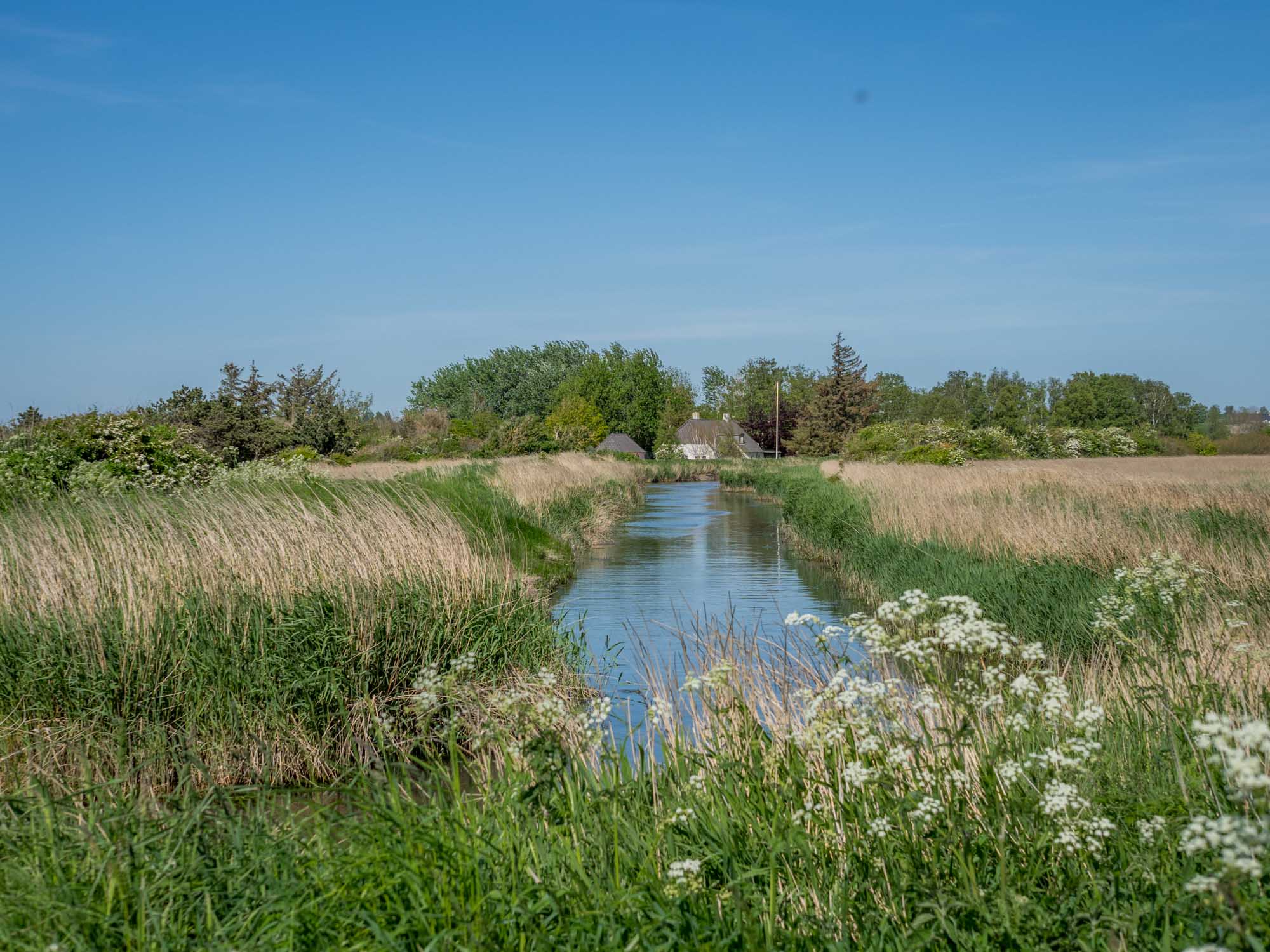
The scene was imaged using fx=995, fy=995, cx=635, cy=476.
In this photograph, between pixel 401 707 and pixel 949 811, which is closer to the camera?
pixel 949 811

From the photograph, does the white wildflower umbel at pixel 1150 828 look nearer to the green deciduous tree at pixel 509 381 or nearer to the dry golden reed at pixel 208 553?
the dry golden reed at pixel 208 553

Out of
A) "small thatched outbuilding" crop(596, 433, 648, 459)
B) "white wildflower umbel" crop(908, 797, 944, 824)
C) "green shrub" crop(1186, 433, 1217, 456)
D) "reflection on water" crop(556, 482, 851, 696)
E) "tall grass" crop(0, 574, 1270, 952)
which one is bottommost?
"reflection on water" crop(556, 482, 851, 696)

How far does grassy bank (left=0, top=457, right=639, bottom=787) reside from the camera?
690cm

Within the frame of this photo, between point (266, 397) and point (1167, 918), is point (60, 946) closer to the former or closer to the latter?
point (1167, 918)

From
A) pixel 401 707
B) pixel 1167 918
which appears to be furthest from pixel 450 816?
pixel 401 707

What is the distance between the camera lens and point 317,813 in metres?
3.89

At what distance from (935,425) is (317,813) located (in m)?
37.7

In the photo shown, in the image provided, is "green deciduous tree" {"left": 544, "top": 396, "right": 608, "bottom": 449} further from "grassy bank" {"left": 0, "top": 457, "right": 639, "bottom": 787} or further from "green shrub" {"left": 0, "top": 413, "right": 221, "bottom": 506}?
"grassy bank" {"left": 0, "top": 457, "right": 639, "bottom": 787}

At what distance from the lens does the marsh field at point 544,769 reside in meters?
3.08

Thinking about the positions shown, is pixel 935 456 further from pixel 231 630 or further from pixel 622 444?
pixel 622 444

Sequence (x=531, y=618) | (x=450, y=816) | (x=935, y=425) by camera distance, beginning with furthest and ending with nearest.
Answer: (x=935, y=425), (x=531, y=618), (x=450, y=816)

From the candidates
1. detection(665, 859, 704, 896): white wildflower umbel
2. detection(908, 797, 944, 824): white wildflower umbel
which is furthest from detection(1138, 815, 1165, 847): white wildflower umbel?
detection(665, 859, 704, 896): white wildflower umbel

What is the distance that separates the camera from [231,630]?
7512mm

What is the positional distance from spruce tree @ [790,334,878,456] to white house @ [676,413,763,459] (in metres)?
9.05
